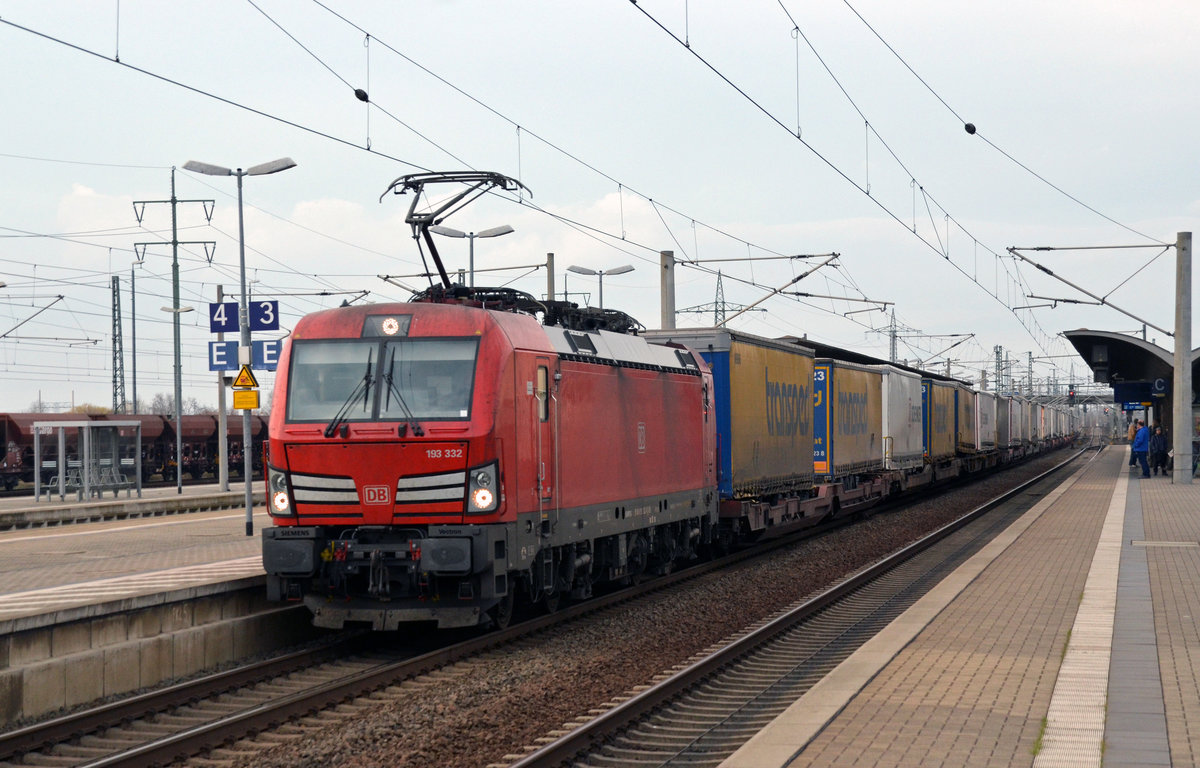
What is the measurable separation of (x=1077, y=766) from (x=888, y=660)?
3450 mm

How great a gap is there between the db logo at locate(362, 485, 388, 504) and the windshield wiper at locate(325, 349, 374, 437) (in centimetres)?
61

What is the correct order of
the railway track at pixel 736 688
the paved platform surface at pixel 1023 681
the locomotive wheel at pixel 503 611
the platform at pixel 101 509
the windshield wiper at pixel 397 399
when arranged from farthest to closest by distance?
the platform at pixel 101 509 → the locomotive wheel at pixel 503 611 → the windshield wiper at pixel 397 399 → the railway track at pixel 736 688 → the paved platform surface at pixel 1023 681

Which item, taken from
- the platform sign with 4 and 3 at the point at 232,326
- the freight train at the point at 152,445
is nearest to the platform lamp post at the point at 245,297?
the platform sign with 4 and 3 at the point at 232,326

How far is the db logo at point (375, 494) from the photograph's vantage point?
11117 millimetres

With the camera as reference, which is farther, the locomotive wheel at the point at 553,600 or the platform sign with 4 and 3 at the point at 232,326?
the platform sign with 4 and 3 at the point at 232,326

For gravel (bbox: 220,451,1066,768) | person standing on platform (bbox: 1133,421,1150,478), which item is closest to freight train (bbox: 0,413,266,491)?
gravel (bbox: 220,451,1066,768)

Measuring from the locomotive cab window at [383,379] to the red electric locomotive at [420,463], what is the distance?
13mm

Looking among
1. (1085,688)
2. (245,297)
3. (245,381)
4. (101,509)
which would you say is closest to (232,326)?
(245,297)

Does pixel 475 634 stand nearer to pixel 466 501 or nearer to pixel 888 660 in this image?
pixel 466 501

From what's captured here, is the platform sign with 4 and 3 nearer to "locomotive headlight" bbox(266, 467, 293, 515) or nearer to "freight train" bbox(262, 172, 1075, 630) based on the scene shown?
"freight train" bbox(262, 172, 1075, 630)

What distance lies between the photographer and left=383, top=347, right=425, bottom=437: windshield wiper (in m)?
11.1

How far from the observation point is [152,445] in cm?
4766

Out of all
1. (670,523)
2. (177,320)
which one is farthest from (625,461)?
(177,320)

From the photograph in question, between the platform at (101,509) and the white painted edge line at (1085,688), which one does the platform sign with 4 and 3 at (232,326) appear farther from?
the white painted edge line at (1085,688)
